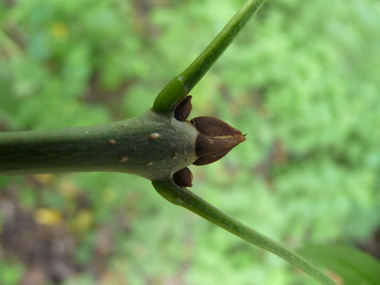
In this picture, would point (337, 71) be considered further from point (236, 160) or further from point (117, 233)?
point (117, 233)

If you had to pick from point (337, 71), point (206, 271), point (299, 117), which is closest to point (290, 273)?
point (206, 271)

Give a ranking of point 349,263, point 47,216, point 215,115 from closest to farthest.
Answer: point 349,263 → point 47,216 → point 215,115

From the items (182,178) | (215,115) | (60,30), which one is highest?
(215,115)

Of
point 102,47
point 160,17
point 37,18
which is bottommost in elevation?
point 37,18

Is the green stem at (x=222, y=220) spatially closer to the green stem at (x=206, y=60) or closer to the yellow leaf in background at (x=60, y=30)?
the green stem at (x=206, y=60)

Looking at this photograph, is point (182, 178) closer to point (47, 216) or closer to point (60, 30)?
point (60, 30)

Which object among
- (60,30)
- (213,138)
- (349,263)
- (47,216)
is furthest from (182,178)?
(47,216)

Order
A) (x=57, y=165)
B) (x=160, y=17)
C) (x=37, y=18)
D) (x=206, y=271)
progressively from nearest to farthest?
(x=57, y=165)
(x=37, y=18)
(x=160, y=17)
(x=206, y=271)

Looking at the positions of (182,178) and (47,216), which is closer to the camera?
(182,178)
